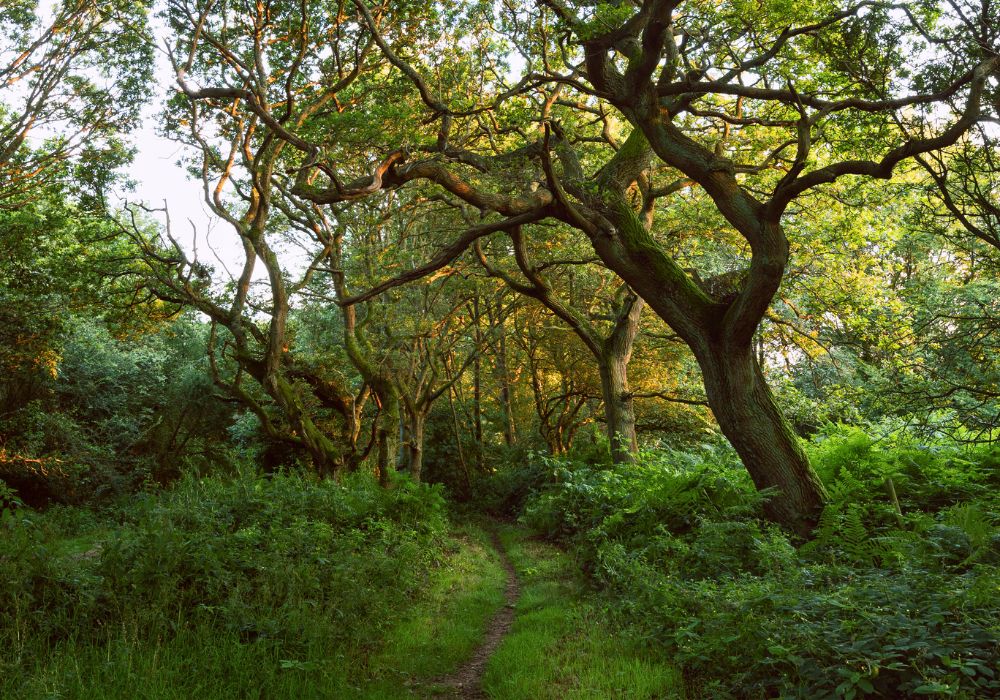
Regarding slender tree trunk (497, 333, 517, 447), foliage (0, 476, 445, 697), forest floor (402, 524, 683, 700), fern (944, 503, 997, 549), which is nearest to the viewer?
fern (944, 503, 997, 549)

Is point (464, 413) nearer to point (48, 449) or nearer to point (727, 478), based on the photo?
point (48, 449)

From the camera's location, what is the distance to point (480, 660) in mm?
7375

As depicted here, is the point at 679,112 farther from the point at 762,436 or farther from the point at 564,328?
the point at 564,328

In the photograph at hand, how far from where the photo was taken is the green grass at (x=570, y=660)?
5379 millimetres

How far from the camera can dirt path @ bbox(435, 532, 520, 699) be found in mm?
6434

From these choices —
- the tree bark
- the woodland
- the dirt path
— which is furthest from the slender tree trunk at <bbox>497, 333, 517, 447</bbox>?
the dirt path

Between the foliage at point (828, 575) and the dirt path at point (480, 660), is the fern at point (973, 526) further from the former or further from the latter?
the dirt path at point (480, 660)

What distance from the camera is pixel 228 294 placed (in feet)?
47.8

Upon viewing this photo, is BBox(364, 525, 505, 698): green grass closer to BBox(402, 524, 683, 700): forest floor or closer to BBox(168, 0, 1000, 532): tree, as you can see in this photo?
BBox(402, 524, 683, 700): forest floor

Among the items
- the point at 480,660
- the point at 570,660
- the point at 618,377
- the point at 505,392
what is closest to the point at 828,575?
the point at 570,660

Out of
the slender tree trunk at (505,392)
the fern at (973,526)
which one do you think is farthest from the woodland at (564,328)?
the slender tree trunk at (505,392)

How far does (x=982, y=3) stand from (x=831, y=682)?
6251mm

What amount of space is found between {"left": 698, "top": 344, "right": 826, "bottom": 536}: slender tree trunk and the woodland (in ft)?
0.13

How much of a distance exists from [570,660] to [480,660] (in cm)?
146
